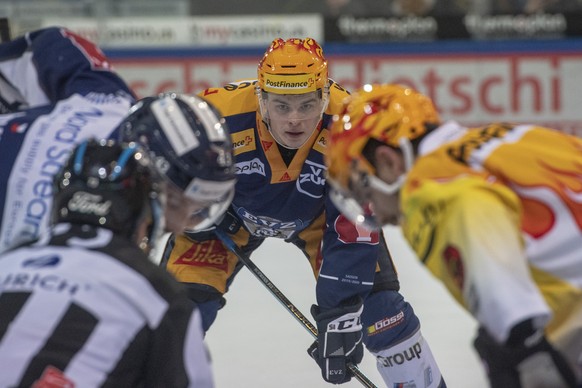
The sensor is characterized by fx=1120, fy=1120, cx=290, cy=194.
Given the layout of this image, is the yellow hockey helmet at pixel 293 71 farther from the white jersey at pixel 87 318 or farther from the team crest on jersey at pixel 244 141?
the white jersey at pixel 87 318

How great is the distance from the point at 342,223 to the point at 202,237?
1.76ft

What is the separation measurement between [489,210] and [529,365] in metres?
0.27

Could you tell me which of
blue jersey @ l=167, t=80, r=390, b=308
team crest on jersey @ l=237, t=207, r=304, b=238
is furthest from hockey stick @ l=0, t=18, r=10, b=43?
team crest on jersey @ l=237, t=207, r=304, b=238

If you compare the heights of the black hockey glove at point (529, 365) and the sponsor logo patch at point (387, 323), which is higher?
the black hockey glove at point (529, 365)

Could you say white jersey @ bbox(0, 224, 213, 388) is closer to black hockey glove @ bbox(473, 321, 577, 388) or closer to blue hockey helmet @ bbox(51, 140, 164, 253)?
blue hockey helmet @ bbox(51, 140, 164, 253)

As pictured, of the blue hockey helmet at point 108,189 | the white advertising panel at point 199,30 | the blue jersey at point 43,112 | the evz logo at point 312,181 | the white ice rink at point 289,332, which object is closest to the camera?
the blue hockey helmet at point 108,189

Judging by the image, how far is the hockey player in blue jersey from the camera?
3322 millimetres

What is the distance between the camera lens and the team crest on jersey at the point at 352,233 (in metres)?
3.29

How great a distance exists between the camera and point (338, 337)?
3330mm

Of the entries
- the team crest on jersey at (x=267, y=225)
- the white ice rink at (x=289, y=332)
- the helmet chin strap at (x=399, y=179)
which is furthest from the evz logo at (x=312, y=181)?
the helmet chin strap at (x=399, y=179)

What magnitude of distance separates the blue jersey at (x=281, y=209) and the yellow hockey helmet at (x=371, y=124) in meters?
1.18

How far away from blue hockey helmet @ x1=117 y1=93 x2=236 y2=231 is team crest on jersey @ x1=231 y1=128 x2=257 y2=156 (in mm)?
1144

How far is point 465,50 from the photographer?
8508 mm

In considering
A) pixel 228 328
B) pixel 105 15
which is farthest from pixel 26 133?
pixel 105 15
